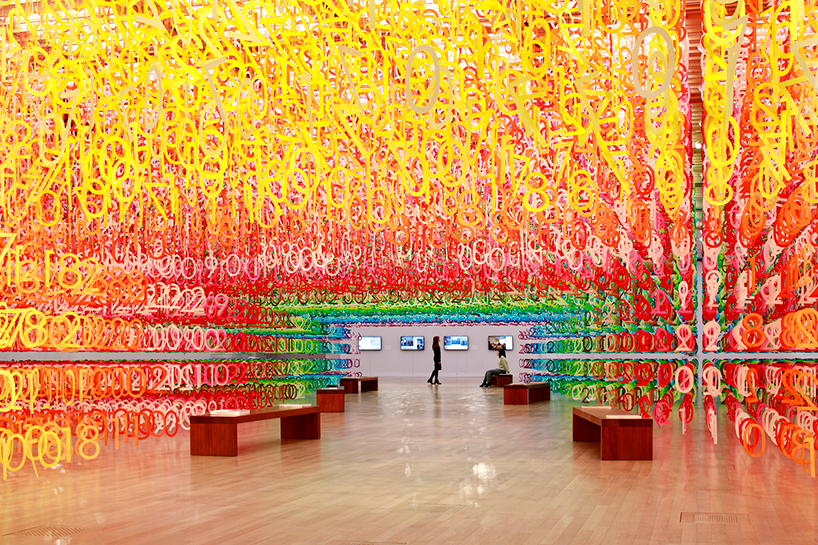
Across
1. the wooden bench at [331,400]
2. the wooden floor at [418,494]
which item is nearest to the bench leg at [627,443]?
the wooden floor at [418,494]

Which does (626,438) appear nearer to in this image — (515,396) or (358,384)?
(515,396)

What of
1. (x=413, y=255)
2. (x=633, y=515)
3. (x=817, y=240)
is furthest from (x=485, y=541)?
(x=413, y=255)

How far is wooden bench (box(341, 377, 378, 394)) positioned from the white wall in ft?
31.3

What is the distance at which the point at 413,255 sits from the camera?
1438cm

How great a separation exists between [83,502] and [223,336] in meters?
8.25

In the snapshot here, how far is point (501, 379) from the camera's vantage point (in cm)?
2400

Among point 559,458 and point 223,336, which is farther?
point 223,336

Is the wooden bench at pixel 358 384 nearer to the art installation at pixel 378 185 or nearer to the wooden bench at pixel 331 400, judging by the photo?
the art installation at pixel 378 185

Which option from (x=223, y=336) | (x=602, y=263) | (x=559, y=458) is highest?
(x=602, y=263)

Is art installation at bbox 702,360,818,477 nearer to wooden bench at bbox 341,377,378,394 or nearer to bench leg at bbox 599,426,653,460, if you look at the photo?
bench leg at bbox 599,426,653,460

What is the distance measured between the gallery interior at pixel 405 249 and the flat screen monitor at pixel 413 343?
14108 millimetres

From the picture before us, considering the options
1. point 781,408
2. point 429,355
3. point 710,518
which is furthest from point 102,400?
point 429,355

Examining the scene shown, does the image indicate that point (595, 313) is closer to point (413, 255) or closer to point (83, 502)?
point (413, 255)

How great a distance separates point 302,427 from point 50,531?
5.47m
